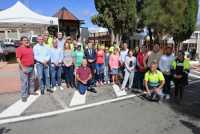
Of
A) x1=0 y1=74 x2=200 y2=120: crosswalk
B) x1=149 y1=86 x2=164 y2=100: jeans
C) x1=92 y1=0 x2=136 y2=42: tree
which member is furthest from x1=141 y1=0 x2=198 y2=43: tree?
x1=149 y1=86 x2=164 y2=100: jeans

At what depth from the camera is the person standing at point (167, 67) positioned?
33.7 ft

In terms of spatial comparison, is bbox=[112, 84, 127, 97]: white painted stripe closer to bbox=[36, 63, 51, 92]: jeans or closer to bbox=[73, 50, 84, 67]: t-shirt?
bbox=[73, 50, 84, 67]: t-shirt

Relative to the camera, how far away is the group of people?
9.78m

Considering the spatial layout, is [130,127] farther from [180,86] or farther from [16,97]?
[16,97]

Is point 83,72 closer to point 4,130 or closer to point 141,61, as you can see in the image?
point 141,61

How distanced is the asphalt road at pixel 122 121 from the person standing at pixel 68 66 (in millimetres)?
2821

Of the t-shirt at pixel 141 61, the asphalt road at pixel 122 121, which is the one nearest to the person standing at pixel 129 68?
the t-shirt at pixel 141 61

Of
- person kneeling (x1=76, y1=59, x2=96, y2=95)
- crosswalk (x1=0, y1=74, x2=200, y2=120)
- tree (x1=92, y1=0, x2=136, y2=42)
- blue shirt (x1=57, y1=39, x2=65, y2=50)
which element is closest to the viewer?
crosswalk (x1=0, y1=74, x2=200, y2=120)

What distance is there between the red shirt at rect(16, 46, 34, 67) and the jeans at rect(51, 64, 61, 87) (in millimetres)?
1423

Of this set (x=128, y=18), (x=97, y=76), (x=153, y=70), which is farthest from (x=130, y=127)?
(x=128, y=18)

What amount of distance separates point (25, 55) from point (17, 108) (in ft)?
5.56

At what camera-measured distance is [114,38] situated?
84.1 feet

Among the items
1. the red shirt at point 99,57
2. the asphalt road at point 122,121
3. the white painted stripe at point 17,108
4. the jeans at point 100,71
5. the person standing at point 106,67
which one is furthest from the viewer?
the person standing at point 106,67

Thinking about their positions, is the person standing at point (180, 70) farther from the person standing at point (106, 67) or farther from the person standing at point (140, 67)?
the person standing at point (106, 67)
